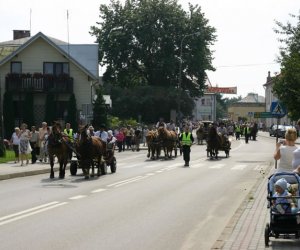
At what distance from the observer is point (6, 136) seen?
54531 millimetres

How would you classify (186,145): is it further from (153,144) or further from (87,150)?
(87,150)

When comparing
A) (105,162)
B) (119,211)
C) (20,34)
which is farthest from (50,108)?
(119,211)

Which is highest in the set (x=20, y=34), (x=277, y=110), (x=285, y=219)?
(x=20, y=34)

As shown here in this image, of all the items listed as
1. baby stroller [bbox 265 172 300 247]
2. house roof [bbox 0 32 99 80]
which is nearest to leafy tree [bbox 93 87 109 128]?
house roof [bbox 0 32 99 80]

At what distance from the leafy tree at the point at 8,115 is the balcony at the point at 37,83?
706mm

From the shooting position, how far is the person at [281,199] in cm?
957

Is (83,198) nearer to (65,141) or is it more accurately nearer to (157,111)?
(65,141)

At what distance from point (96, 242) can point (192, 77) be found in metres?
68.5

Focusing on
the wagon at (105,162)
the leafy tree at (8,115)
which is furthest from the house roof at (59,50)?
the wagon at (105,162)

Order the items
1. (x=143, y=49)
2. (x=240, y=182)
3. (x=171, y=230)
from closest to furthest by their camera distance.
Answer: (x=171, y=230), (x=240, y=182), (x=143, y=49)

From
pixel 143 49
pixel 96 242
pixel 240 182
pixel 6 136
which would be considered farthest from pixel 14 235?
pixel 143 49

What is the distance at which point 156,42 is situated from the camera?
74.9 metres

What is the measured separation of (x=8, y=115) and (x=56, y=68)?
539cm

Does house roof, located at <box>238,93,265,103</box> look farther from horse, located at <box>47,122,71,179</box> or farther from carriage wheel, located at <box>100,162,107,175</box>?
horse, located at <box>47,122,71,179</box>
